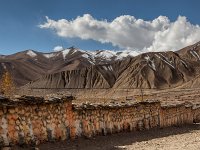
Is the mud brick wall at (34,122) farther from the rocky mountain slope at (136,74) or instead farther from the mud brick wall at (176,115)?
the rocky mountain slope at (136,74)

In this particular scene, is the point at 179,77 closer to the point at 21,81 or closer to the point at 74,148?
the point at 21,81

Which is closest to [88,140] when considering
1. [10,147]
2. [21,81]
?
[10,147]

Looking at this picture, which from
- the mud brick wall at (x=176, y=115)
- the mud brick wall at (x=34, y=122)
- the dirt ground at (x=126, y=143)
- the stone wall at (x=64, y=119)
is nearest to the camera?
the mud brick wall at (x=34, y=122)

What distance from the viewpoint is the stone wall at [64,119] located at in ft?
39.2

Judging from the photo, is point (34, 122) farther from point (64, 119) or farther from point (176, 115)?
point (176, 115)

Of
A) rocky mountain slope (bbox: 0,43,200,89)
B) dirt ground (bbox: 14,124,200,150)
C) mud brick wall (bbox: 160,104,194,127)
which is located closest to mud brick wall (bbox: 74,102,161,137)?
dirt ground (bbox: 14,124,200,150)

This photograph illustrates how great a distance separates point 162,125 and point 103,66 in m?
133

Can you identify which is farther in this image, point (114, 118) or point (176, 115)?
point (176, 115)

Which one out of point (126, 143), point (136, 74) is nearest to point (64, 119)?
point (126, 143)

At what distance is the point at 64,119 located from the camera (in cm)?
1446

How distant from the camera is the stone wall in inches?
471

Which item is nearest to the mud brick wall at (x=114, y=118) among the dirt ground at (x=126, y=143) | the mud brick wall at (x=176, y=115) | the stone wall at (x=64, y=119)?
the stone wall at (x=64, y=119)

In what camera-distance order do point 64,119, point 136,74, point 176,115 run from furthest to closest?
point 136,74, point 176,115, point 64,119

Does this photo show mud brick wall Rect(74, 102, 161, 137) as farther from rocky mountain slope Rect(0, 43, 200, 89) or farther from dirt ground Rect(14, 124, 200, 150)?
rocky mountain slope Rect(0, 43, 200, 89)
